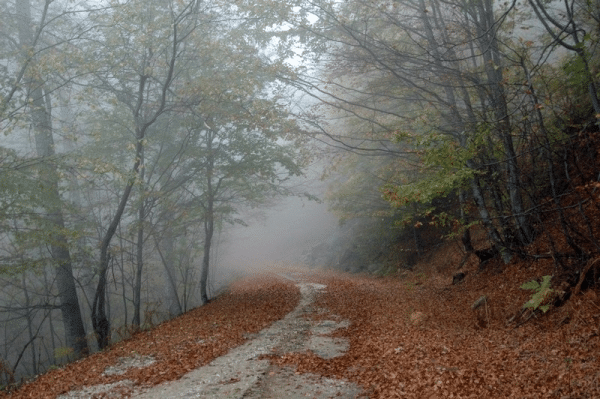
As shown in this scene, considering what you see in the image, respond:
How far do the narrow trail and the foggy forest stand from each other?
10.7 ft

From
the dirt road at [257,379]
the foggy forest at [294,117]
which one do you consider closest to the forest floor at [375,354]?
the dirt road at [257,379]

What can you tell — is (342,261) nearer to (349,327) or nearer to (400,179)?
(400,179)

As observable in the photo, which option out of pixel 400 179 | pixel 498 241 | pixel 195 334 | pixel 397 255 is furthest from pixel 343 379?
pixel 397 255

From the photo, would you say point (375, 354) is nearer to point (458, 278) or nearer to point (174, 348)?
point (174, 348)

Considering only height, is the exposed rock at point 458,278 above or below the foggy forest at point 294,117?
below

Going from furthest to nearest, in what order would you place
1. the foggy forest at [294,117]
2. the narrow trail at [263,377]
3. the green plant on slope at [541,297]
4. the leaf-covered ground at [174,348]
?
the foggy forest at [294,117], the green plant on slope at [541,297], the leaf-covered ground at [174,348], the narrow trail at [263,377]

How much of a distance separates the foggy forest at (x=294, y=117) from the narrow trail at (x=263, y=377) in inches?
129

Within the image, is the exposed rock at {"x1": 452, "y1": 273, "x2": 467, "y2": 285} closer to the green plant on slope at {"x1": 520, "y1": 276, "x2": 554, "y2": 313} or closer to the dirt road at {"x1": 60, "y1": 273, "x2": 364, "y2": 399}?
the green plant on slope at {"x1": 520, "y1": 276, "x2": 554, "y2": 313}

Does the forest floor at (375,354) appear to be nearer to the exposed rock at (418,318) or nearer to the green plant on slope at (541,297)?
the exposed rock at (418,318)

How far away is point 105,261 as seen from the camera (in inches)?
468

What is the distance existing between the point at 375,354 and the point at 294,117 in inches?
322

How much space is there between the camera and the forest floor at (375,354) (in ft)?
17.7

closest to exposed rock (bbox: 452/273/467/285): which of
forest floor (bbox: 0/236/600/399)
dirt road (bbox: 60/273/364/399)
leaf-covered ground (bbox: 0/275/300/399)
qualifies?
forest floor (bbox: 0/236/600/399)

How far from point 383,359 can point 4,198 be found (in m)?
9.44
